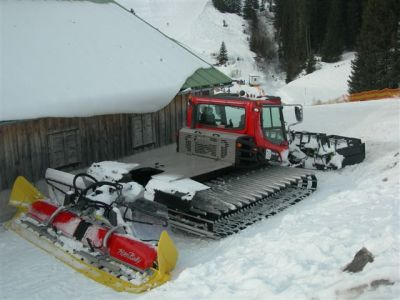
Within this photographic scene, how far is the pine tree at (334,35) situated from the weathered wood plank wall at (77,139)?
50.6 metres

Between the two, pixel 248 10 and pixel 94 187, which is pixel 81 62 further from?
pixel 248 10

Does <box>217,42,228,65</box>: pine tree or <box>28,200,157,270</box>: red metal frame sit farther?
<box>217,42,228,65</box>: pine tree

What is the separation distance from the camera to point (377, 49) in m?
41.7

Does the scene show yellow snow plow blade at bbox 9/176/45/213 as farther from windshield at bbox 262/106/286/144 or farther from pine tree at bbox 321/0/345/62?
pine tree at bbox 321/0/345/62

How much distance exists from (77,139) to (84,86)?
1428 millimetres

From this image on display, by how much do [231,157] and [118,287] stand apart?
433cm

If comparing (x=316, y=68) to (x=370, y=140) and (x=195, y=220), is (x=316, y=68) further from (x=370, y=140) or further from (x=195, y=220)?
(x=195, y=220)

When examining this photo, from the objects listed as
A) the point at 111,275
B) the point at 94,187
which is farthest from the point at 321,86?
the point at 111,275

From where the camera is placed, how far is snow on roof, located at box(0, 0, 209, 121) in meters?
10.5

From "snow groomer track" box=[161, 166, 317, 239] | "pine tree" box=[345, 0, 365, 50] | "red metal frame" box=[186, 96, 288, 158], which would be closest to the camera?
"snow groomer track" box=[161, 166, 317, 239]

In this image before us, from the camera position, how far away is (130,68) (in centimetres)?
1320

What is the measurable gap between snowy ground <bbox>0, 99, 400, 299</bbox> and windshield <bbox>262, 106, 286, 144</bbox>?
1643 mm

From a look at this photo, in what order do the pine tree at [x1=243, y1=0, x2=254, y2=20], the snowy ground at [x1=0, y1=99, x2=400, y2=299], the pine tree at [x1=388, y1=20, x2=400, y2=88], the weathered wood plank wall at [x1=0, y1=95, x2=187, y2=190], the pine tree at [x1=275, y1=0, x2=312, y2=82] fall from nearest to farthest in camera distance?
the snowy ground at [x1=0, y1=99, x2=400, y2=299]
the weathered wood plank wall at [x1=0, y1=95, x2=187, y2=190]
the pine tree at [x1=388, y1=20, x2=400, y2=88]
the pine tree at [x1=275, y1=0, x2=312, y2=82]
the pine tree at [x1=243, y1=0, x2=254, y2=20]

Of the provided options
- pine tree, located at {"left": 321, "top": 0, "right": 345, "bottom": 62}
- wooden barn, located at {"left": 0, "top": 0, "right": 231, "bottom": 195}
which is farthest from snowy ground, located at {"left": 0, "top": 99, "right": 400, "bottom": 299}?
pine tree, located at {"left": 321, "top": 0, "right": 345, "bottom": 62}
